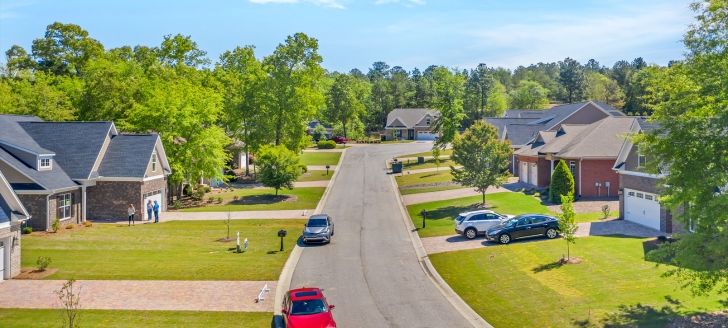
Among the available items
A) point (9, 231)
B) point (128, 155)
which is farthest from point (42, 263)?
point (128, 155)

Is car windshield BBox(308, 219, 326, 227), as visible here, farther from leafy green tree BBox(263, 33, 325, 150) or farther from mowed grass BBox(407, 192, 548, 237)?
leafy green tree BBox(263, 33, 325, 150)

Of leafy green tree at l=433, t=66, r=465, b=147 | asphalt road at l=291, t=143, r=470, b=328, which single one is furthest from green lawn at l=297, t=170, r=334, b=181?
leafy green tree at l=433, t=66, r=465, b=147

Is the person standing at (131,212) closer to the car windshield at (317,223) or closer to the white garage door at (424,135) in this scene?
the car windshield at (317,223)

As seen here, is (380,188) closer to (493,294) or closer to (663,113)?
(493,294)

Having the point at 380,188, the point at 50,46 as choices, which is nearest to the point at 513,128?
the point at 380,188

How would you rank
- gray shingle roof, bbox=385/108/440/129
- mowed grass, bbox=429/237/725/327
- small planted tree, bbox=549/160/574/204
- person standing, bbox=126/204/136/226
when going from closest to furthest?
mowed grass, bbox=429/237/725/327 → person standing, bbox=126/204/136/226 → small planted tree, bbox=549/160/574/204 → gray shingle roof, bbox=385/108/440/129

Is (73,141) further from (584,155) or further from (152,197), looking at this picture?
(584,155)

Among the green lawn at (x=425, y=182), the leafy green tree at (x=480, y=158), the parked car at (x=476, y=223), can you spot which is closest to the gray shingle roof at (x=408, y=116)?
the green lawn at (x=425, y=182)

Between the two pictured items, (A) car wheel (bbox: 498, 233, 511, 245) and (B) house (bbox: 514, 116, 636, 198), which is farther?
(B) house (bbox: 514, 116, 636, 198)
